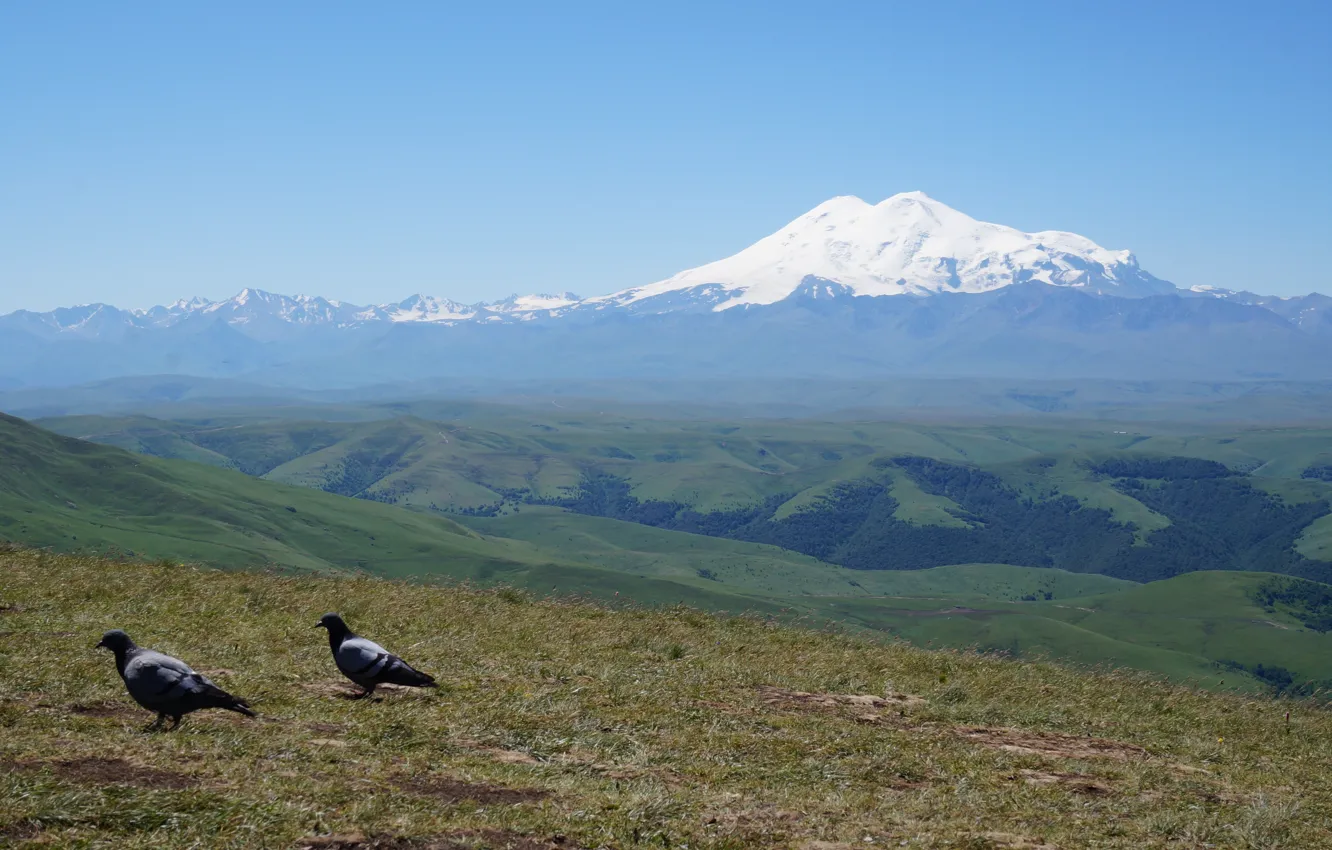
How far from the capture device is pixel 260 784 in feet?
36.1

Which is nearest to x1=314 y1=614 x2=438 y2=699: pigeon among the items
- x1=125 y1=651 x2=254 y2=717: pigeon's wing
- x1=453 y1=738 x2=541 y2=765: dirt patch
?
Result: x1=453 y1=738 x2=541 y2=765: dirt patch

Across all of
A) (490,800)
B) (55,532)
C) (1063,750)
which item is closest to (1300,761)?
(1063,750)

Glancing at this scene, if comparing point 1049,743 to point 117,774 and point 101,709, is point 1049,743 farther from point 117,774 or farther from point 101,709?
point 101,709

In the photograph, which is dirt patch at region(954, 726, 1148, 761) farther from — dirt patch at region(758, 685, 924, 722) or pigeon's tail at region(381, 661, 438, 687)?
pigeon's tail at region(381, 661, 438, 687)

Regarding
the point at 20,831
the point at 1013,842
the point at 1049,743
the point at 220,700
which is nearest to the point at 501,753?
the point at 220,700

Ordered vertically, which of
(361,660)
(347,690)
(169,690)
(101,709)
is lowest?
(347,690)

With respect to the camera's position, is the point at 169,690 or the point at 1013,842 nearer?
the point at 1013,842

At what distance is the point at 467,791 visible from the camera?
11.7 meters

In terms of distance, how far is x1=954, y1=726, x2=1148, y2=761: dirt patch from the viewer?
16.0 metres

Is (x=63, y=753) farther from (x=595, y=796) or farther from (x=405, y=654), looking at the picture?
(x=405, y=654)

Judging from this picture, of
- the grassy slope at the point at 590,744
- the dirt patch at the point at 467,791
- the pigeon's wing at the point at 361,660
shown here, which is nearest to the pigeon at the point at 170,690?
the grassy slope at the point at 590,744

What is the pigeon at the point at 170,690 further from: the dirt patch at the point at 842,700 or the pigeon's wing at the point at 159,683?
the dirt patch at the point at 842,700

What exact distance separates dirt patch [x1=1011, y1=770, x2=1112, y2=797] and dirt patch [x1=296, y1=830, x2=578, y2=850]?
7.18 m

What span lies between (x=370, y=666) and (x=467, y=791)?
162 inches
